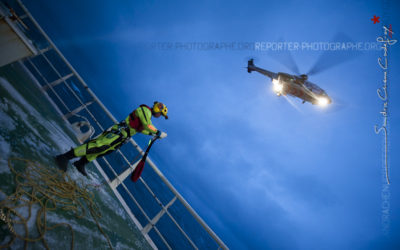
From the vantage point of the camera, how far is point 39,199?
1946 millimetres

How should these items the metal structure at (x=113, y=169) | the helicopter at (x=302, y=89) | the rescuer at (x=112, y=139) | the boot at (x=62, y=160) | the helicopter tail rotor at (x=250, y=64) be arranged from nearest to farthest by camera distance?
the boot at (x=62, y=160) < the rescuer at (x=112, y=139) < the metal structure at (x=113, y=169) < the helicopter at (x=302, y=89) < the helicopter tail rotor at (x=250, y=64)

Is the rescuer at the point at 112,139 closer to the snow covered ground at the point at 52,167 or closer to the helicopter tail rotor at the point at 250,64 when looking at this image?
the snow covered ground at the point at 52,167

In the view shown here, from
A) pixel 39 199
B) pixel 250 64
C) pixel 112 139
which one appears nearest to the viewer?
pixel 39 199

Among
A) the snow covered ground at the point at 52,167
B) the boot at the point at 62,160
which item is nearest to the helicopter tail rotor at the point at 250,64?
the snow covered ground at the point at 52,167

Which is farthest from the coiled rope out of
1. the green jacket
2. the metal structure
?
the green jacket

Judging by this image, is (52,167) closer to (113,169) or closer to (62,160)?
(62,160)

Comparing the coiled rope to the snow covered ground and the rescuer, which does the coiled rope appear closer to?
the snow covered ground

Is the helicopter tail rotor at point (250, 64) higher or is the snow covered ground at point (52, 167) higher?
the helicopter tail rotor at point (250, 64)

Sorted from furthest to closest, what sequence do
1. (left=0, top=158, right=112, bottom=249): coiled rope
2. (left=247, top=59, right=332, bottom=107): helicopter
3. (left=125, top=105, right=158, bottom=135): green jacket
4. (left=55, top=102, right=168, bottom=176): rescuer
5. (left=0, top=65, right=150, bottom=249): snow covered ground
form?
(left=247, top=59, right=332, bottom=107): helicopter
(left=125, top=105, right=158, bottom=135): green jacket
(left=55, top=102, right=168, bottom=176): rescuer
(left=0, top=65, right=150, bottom=249): snow covered ground
(left=0, top=158, right=112, bottom=249): coiled rope

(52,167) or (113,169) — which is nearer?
(52,167)

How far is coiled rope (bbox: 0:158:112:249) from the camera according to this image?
1.58 m

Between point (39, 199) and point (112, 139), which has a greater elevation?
point (112, 139)

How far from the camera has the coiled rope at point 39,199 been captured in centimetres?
158

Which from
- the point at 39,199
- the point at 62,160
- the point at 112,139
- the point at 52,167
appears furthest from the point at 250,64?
the point at 39,199
